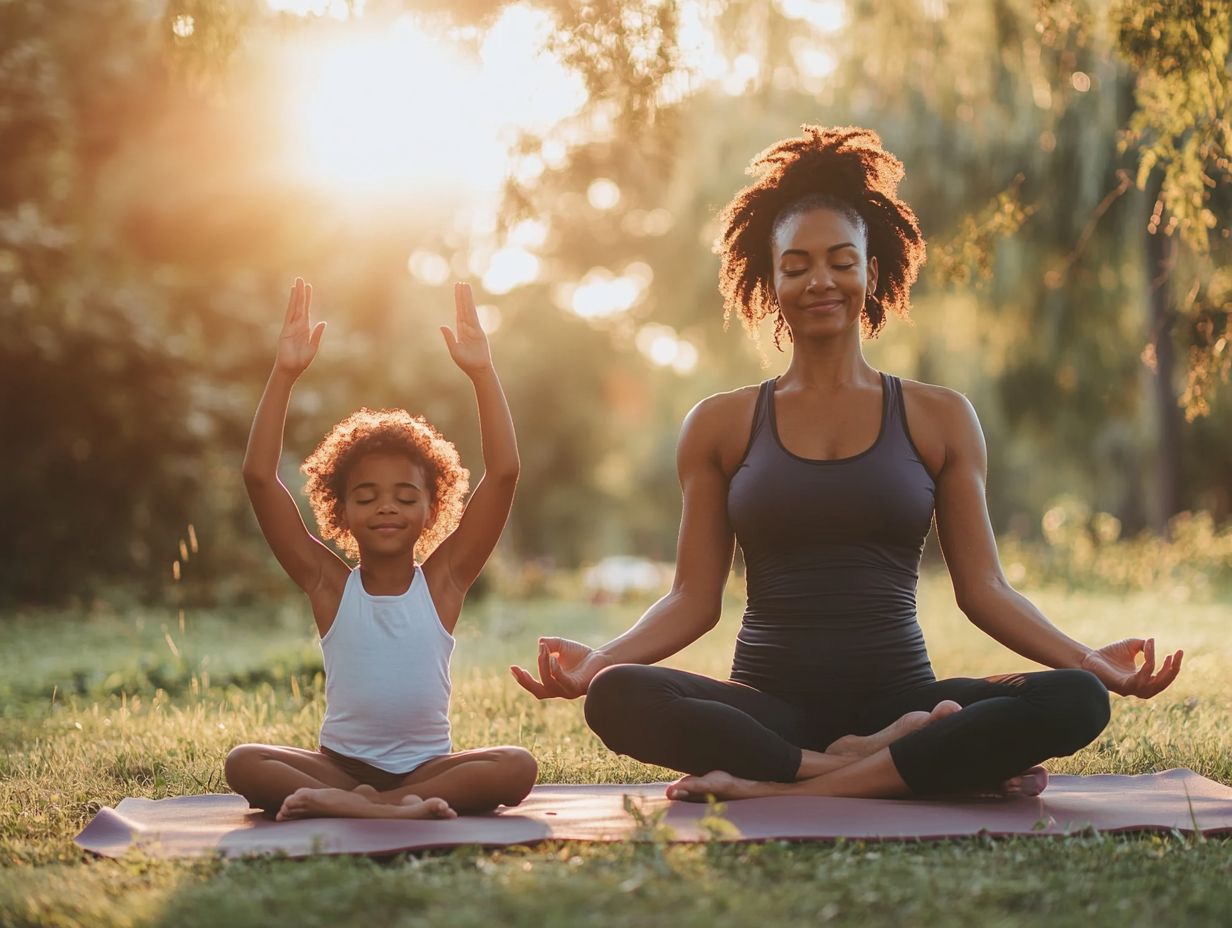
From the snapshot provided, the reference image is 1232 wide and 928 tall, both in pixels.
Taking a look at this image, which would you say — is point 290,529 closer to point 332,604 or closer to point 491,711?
point 332,604

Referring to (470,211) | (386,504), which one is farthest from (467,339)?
(470,211)

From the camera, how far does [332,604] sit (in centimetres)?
364

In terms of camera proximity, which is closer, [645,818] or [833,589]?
[645,818]

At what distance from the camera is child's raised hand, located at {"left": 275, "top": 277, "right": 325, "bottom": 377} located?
365 centimetres

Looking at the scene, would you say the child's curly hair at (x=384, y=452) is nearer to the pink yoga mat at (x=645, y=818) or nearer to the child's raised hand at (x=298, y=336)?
the child's raised hand at (x=298, y=336)

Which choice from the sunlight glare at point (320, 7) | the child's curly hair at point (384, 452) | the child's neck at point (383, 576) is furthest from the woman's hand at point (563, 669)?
the sunlight glare at point (320, 7)

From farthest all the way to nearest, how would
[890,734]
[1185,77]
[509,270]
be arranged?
[509,270] < [1185,77] < [890,734]

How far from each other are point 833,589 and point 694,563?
447 mm

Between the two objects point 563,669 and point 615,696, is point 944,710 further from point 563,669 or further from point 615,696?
point 563,669

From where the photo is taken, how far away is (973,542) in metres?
3.82

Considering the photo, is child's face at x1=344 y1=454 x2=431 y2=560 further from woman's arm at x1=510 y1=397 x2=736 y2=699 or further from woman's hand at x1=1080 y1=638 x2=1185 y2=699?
woman's hand at x1=1080 y1=638 x2=1185 y2=699

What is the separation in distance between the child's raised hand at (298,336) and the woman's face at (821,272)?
1293 millimetres

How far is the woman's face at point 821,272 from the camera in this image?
12.5ft

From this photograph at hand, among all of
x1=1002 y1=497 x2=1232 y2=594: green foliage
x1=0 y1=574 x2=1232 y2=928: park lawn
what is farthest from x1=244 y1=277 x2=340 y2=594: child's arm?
x1=1002 y1=497 x2=1232 y2=594: green foliage
